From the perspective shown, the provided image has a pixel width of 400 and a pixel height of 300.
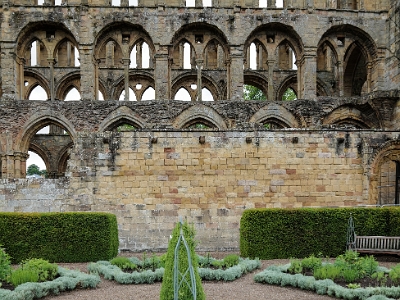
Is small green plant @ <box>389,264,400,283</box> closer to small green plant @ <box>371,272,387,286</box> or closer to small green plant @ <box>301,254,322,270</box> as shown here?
small green plant @ <box>371,272,387,286</box>

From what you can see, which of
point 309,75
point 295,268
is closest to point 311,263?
point 295,268

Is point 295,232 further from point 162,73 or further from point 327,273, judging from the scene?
point 162,73

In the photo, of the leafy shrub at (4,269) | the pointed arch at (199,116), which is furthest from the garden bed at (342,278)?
the pointed arch at (199,116)

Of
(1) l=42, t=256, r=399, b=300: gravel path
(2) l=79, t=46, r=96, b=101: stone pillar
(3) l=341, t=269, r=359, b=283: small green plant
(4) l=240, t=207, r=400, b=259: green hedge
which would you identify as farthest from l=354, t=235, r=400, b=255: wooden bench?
(2) l=79, t=46, r=96, b=101: stone pillar

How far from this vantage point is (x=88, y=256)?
962 cm

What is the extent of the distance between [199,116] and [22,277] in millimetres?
12969

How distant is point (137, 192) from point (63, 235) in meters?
2.79

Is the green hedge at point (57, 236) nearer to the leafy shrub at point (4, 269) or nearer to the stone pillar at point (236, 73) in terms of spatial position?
the leafy shrub at point (4, 269)

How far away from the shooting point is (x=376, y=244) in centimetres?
955

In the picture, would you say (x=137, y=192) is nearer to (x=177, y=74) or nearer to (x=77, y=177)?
(x=77, y=177)

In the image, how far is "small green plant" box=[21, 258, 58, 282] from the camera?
7.30m

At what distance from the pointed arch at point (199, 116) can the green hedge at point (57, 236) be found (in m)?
9.80

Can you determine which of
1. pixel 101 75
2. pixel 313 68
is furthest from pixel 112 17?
pixel 313 68

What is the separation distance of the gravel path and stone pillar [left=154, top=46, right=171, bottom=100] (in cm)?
1418
